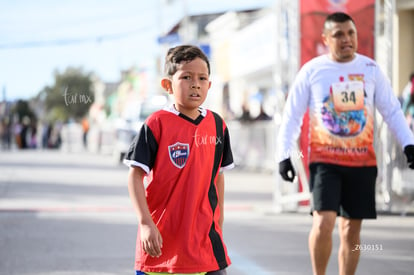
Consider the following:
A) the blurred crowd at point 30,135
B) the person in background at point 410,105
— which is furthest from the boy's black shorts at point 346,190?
the blurred crowd at point 30,135

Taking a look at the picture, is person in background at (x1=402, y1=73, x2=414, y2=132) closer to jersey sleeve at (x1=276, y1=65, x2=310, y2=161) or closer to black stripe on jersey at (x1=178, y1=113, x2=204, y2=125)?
jersey sleeve at (x1=276, y1=65, x2=310, y2=161)

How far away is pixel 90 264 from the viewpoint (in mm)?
7125

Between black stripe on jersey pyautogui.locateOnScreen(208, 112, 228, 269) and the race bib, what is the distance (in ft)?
5.71

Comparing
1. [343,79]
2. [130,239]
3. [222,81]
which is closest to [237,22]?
[222,81]

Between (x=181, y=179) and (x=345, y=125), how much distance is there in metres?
2.06

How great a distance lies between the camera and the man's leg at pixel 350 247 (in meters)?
5.55

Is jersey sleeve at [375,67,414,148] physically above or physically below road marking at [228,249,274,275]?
above

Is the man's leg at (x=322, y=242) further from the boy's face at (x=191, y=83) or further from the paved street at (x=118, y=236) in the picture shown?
the boy's face at (x=191, y=83)

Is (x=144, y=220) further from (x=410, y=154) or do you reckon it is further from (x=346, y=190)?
(x=410, y=154)

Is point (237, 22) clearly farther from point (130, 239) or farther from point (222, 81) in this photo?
point (130, 239)

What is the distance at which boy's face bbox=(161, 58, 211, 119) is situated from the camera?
391 cm

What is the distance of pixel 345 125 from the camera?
5672 millimetres

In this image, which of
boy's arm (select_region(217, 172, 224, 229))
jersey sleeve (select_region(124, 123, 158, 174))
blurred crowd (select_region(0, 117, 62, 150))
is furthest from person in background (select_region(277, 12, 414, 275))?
blurred crowd (select_region(0, 117, 62, 150))

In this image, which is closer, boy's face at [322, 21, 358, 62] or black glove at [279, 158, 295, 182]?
black glove at [279, 158, 295, 182]
